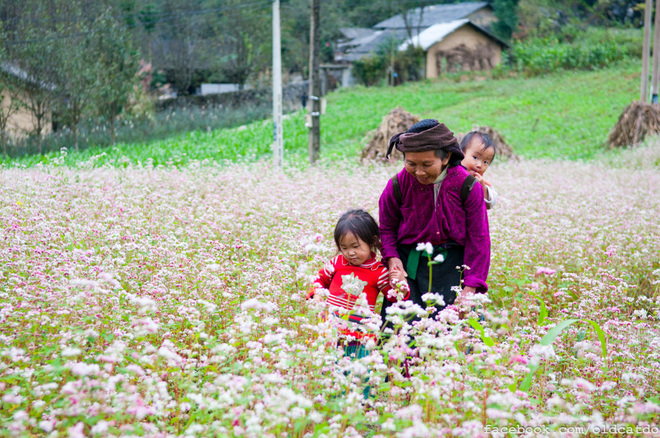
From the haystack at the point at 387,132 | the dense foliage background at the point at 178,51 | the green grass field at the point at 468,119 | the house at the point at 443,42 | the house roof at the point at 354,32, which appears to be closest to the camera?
the dense foliage background at the point at 178,51

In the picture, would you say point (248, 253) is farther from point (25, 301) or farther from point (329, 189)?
point (329, 189)

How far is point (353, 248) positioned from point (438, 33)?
143ft

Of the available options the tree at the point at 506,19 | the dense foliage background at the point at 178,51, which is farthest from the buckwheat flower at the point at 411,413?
the tree at the point at 506,19

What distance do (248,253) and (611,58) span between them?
3582 centimetres

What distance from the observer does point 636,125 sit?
53.0 ft

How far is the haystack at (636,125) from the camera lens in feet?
52.7

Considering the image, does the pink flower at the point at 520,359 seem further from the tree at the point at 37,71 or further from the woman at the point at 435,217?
the tree at the point at 37,71

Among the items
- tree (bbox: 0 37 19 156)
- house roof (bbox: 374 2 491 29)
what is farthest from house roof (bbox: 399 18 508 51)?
tree (bbox: 0 37 19 156)

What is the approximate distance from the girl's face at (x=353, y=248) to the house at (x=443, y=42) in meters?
38.0

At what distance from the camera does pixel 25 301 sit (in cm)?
293

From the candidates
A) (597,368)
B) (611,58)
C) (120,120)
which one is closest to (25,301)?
(597,368)

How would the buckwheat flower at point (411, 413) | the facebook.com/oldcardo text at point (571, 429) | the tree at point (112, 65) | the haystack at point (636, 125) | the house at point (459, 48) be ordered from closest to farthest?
the buckwheat flower at point (411, 413), the facebook.com/oldcardo text at point (571, 429), the haystack at point (636, 125), the tree at point (112, 65), the house at point (459, 48)

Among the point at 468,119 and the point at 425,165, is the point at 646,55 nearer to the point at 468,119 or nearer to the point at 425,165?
the point at 468,119

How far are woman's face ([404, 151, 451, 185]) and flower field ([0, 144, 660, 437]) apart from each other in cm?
75
